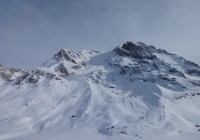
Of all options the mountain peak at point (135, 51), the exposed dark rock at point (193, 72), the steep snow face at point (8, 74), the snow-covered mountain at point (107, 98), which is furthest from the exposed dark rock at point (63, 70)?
the exposed dark rock at point (193, 72)

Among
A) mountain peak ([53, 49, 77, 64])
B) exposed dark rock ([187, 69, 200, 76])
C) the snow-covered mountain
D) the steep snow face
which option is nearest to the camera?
the snow-covered mountain

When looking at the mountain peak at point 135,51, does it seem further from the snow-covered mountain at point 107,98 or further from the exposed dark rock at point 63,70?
the exposed dark rock at point 63,70

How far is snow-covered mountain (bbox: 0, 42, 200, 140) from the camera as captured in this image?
89812mm

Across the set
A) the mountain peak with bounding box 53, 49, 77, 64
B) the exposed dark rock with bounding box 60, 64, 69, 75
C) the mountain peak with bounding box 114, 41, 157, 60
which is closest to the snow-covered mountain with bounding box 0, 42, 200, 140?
the mountain peak with bounding box 114, 41, 157, 60

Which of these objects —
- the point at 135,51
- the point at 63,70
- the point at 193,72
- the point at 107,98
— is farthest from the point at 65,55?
the point at 193,72

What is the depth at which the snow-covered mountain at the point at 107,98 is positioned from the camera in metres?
89.8

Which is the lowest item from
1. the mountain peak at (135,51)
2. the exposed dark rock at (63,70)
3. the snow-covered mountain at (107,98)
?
the snow-covered mountain at (107,98)

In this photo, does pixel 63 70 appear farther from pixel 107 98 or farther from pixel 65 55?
pixel 107 98

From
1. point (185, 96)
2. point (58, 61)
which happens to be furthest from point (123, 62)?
point (185, 96)

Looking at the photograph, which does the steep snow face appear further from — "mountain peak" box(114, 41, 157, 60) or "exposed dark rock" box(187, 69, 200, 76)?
"exposed dark rock" box(187, 69, 200, 76)

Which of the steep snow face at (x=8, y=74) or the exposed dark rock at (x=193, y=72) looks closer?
the exposed dark rock at (x=193, y=72)

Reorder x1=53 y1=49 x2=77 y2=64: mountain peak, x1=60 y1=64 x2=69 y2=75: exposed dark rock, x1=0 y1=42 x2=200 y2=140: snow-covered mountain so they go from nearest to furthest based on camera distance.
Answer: x1=0 y1=42 x2=200 y2=140: snow-covered mountain → x1=60 y1=64 x2=69 y2=75: exposed dark rock → x1=53 y1=49 x2=77 y2=64: mountain peak

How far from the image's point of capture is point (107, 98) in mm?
110875

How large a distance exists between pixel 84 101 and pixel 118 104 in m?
11.5
